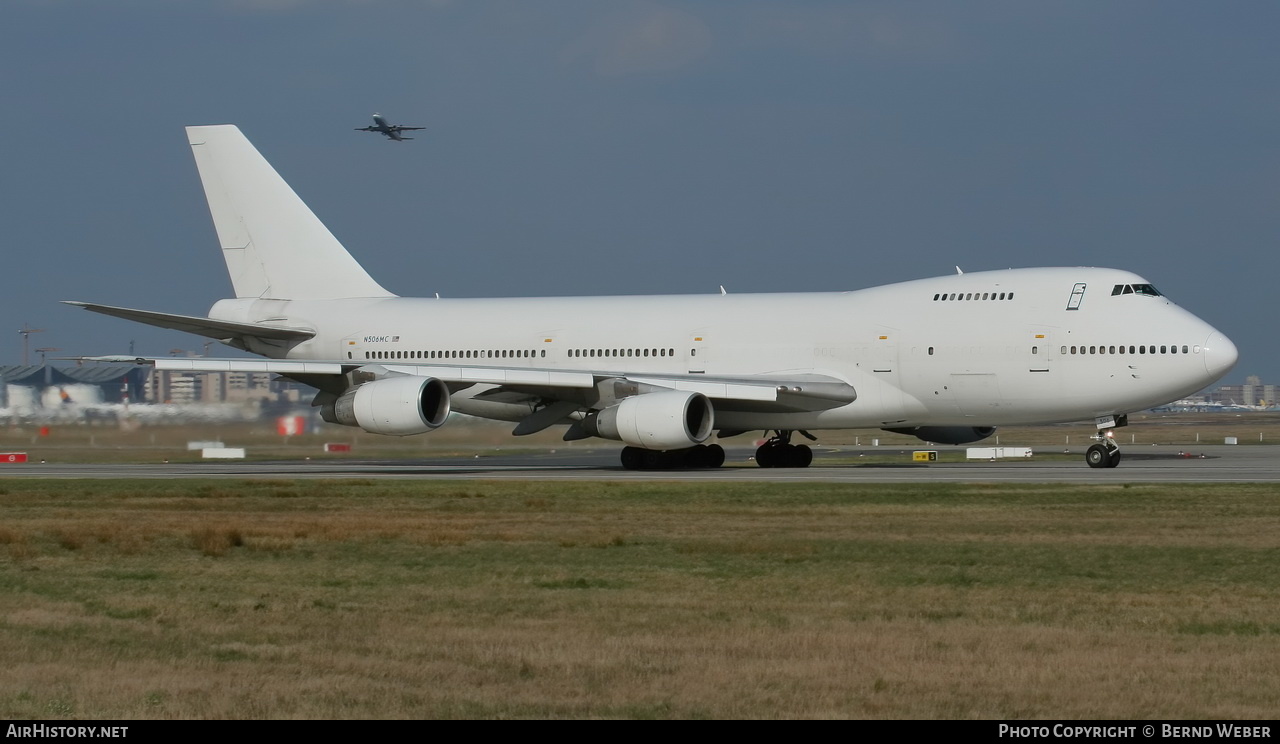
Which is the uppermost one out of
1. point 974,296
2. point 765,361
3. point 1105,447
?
point 974,296

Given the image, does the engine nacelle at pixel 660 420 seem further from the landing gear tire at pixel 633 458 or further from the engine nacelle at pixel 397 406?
the engine nacelle at pixel 397 406

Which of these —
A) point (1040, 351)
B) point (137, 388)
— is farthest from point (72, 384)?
point (1040, 351)

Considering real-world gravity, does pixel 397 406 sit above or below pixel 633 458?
above

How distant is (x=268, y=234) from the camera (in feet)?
131

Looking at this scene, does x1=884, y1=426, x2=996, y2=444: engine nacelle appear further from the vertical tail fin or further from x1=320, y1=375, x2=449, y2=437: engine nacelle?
the vertical tail fin

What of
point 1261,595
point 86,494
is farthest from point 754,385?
point 1261,595

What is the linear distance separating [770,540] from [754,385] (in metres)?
14.8

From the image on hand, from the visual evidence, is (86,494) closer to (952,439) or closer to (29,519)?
(29,519)

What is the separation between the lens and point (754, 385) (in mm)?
31406

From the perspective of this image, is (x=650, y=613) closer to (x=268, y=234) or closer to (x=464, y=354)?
(x=464, y=354)

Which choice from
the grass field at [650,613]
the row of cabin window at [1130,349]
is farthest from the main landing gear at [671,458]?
the grass field at [650,613]

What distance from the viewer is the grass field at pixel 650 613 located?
331 inches

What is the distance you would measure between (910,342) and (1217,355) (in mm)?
6011

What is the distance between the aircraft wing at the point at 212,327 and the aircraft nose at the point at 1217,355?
2129 cm
